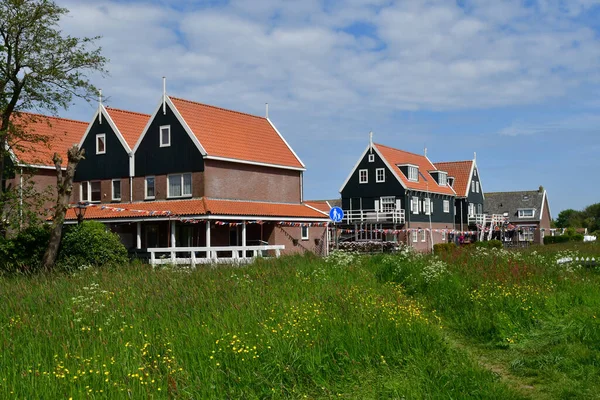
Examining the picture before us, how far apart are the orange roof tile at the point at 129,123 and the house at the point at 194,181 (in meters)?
0.09

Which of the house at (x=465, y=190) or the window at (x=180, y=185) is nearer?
the window at (x=180, y=185)

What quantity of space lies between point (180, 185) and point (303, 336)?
28.4 m

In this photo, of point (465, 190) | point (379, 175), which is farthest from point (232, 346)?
point (465, 190)

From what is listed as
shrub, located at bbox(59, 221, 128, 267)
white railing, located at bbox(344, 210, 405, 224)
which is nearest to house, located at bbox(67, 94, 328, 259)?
shrub, located at bbox(59, 221, 128, 267)

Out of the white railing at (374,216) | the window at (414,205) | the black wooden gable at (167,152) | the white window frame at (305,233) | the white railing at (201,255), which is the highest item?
the black wooden gable at (167,152)

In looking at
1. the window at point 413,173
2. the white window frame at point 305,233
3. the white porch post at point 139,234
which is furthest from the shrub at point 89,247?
the window at point 413,173

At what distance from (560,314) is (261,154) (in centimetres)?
2949

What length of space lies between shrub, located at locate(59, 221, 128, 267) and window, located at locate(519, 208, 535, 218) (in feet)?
229

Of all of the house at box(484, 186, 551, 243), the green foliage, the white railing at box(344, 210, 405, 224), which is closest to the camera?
the green foliage

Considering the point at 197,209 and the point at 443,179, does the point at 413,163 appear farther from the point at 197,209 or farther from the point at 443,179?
the point at 197,209

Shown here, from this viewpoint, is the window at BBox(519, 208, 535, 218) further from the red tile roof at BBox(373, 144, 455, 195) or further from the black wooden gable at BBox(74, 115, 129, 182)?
the black wooden gable at BBox(74, 115, 129, 182)

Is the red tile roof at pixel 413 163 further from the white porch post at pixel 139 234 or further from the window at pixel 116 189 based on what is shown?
the white porch post at pixel 139 234

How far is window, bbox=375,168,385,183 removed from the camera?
2428 inches

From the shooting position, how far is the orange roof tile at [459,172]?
71.9 m
